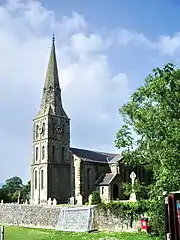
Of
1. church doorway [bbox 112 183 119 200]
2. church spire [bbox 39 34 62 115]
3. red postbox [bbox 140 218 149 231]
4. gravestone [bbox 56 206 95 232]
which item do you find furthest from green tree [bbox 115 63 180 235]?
church spire [bbox 39 34 62 115]

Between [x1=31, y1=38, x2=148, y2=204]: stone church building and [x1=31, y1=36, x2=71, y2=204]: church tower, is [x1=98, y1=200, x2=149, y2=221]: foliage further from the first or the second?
[x1=31, y1=36, x2=71, y2=204]: church tower

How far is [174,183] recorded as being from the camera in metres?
21.4

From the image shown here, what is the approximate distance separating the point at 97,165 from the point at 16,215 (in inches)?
1165

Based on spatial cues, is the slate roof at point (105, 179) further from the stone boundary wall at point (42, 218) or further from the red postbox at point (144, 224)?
the red postbox at point (144, 224)

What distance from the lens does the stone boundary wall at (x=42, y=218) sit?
30811 millimetres

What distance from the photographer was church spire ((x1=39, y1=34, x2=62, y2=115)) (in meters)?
81.2

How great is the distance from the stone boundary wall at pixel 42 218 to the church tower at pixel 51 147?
27.2 metres

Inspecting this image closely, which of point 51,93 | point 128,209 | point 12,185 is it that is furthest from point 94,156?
point 128,209

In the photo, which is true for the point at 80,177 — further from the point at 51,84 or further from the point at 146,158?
the point at 146,158

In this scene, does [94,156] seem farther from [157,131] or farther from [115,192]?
[157,131]

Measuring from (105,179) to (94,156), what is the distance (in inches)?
289

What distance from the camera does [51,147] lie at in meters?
78.2

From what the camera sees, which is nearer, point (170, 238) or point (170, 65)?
point (170, 238)

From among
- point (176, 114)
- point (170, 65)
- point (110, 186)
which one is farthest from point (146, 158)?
point (110, 186)
